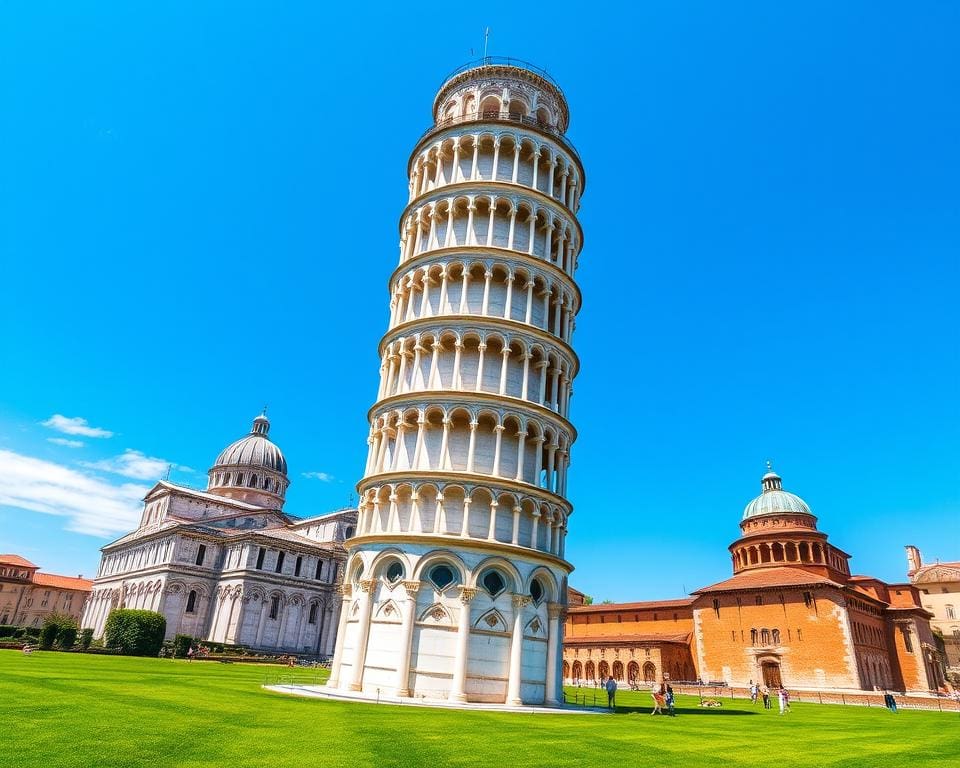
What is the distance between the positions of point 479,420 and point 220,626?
56.9m

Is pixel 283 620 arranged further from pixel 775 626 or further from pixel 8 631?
pixel 775 626

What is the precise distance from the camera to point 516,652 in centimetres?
2880

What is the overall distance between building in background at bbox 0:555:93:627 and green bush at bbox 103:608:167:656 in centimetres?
7372

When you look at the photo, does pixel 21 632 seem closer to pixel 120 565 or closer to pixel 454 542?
pixel 120 565

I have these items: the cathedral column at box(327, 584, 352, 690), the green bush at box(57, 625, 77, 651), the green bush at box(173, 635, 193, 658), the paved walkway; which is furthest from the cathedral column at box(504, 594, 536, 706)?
the green bush at box(57, 625, 77, 651)

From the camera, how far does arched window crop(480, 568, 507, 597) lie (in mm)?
29391

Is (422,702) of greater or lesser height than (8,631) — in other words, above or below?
below

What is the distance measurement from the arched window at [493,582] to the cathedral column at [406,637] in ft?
10.1

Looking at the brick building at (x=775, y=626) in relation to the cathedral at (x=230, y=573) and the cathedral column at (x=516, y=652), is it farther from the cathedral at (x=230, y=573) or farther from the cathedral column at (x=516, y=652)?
the cathedral column at (x=516, y=652)

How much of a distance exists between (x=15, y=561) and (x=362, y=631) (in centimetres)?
11785

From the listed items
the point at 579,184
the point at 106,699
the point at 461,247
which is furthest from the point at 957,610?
the point at 106,699

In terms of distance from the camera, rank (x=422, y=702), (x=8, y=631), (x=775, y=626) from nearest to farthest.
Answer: (x=422, y=702), (x=8, y=631), (x=775, y=626)

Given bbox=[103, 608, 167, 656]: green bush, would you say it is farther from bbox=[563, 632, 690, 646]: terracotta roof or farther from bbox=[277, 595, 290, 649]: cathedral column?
bbox=[563, 632, 690, 646]: terracotta roof

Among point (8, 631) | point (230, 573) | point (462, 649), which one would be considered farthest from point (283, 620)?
point (462, 649)
